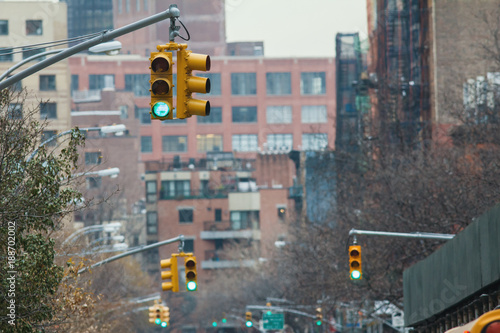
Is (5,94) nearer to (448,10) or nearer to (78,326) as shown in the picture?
(78,326)

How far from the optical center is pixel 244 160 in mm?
153125

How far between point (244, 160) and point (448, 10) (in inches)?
3416

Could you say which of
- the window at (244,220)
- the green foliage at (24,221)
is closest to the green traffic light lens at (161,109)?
the green foliage at (24,221)

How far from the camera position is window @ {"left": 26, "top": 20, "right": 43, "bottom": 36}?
325 feet

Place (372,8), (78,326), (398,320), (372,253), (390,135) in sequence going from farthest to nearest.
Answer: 1. (372,8)
2. (390,135)
3. (372,253)
4. (398,320)
5. (78,326)

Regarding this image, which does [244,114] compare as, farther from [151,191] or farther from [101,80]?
[151,191]

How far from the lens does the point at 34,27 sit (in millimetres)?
99375

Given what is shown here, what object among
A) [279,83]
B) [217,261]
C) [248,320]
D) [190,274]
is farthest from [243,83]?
[190,274]

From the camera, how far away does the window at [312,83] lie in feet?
550

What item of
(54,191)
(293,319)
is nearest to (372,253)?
(54,191)

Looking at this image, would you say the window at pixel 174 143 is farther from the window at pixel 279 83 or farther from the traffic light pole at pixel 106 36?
the traffic light pole at pixel 106 36

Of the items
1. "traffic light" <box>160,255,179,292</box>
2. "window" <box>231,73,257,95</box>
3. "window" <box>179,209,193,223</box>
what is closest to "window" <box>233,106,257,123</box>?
"window" <box>231,73,257,95</box>

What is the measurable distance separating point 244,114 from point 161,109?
153719mm

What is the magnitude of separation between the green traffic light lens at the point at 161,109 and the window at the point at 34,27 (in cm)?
8806
